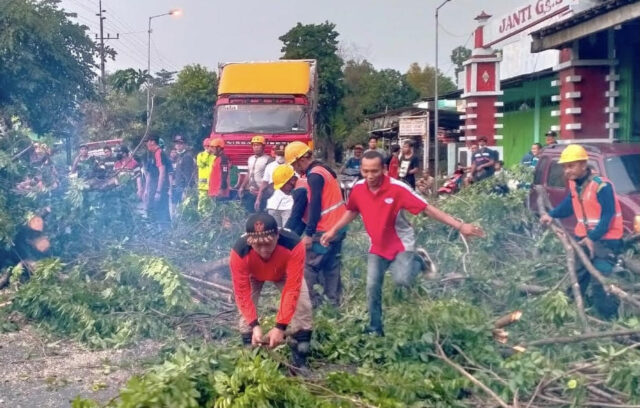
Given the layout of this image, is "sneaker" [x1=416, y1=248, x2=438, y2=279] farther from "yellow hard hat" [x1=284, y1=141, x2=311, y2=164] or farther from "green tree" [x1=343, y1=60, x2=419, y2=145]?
"green tree" [x1=343, y1=60, x2=419, y2=145]

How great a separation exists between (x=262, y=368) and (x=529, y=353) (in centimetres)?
208

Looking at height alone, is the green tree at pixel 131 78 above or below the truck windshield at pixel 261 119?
above

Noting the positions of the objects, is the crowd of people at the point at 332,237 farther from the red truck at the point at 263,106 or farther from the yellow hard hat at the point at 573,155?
the red truck at the point at 263,106

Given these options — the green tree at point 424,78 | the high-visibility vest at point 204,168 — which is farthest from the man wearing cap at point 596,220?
the green tree at point 424,78

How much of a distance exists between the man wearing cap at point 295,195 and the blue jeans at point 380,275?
3.59 feet

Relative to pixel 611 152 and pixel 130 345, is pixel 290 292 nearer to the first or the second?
pixel 130 345

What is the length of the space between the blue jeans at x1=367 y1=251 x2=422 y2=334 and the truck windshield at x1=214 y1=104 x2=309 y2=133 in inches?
464

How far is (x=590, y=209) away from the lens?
8.05 metres

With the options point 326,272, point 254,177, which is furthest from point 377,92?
point 326,272

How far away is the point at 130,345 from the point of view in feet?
27.7

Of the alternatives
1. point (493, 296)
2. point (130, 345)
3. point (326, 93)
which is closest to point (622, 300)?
point (493, 296)

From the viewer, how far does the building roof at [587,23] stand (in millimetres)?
14867

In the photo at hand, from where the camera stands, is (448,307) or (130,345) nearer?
(448,307)

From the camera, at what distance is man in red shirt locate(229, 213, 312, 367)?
6.31 metres
